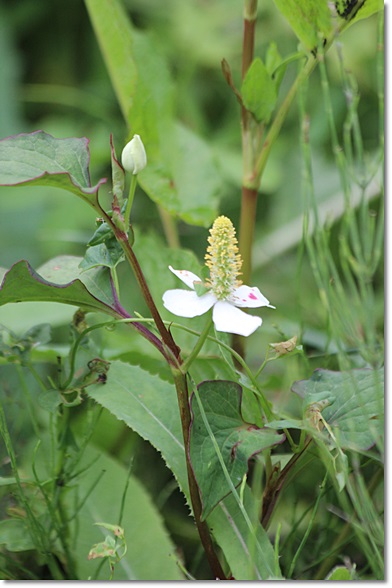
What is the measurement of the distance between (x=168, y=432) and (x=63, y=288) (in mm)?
146

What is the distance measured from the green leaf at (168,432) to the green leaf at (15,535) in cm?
11

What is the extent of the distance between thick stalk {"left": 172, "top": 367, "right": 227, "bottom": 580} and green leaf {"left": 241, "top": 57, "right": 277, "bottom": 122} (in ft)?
0.81

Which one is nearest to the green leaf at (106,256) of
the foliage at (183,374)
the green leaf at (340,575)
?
the foliage at (183,374)

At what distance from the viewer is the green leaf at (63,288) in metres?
0.43

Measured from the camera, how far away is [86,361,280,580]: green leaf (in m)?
0.48

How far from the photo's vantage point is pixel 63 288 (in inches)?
17.4

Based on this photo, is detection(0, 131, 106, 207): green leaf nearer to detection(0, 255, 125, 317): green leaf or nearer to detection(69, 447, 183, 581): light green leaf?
detection(0, 255, 125, 317): green leaf

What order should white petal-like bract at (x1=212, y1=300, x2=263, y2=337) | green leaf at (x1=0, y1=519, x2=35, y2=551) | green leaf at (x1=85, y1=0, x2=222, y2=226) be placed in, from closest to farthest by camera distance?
white petal-like bract at (x1=212, y1=300, x2=263, y2=337) < green leaf at (x1=0, y1=519, x2=35, y2=551) < green leaf at (x1=85, y1=0, x2=222, y2=226)

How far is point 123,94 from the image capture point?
2.50 feet

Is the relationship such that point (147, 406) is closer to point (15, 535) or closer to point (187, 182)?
point (15, 535)

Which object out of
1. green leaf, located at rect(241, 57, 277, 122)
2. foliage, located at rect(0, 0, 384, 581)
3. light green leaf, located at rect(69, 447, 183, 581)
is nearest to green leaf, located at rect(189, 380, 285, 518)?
foliage, located at rect(0, 0, 384, 581)

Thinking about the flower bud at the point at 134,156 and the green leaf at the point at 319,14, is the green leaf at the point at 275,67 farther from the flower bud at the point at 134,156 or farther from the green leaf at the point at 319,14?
the flower bud at the point at 134,156

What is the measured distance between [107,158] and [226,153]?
203mm

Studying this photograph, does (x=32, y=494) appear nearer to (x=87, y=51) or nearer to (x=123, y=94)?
(x=123, y=94)
